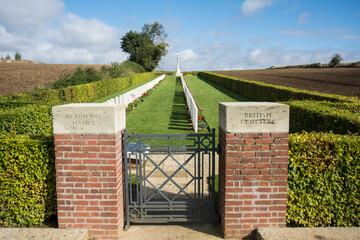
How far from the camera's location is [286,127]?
3.34 metres

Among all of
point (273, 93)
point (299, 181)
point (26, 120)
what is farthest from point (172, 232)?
point (273, 93)

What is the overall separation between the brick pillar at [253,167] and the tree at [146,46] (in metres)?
61.8

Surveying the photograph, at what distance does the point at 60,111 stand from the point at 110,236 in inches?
67.4

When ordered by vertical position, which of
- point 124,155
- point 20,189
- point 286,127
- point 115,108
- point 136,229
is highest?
point 115,108

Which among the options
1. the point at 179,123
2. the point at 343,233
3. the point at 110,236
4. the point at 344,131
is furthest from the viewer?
the point at 179,123

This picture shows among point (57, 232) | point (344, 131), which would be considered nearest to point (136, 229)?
point (57, 232)

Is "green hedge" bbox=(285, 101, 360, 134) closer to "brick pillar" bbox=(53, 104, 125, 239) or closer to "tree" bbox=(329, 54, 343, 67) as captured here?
"brick pillar" bbox=(53, 104, 125, 239)

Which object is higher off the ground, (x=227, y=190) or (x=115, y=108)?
(x=115, y=108)

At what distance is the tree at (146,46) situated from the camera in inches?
2506

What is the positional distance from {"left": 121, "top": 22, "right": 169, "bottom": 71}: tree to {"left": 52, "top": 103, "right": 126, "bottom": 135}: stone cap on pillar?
202ft

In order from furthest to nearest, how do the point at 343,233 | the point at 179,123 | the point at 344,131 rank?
the point at 179,123
the point at 344,131
the point at 343,233

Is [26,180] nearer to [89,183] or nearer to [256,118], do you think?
[89,183]

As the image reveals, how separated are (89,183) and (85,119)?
2.67 ft

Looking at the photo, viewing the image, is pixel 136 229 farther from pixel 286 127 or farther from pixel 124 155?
pixel 286 127
